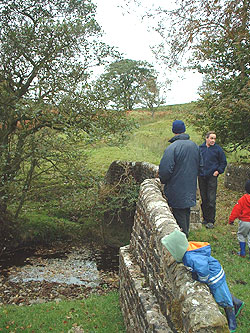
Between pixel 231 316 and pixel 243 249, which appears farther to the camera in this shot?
pixel 243 249

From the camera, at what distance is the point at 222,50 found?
37.6 ft

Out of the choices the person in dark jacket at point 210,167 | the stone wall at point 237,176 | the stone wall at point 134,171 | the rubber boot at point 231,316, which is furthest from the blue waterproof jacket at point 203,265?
the stone wall at point 237,176

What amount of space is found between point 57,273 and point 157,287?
231 inches

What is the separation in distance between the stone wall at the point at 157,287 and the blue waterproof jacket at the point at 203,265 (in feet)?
0.32

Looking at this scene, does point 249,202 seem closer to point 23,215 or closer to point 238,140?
point 238,140

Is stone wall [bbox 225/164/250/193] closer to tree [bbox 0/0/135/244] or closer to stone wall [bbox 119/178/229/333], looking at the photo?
tree [bbox 0/0/135/244]

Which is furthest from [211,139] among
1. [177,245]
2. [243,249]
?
[177,245]

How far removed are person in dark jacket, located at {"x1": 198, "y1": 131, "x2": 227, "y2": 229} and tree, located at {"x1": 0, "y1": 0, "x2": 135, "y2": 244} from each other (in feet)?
9.51

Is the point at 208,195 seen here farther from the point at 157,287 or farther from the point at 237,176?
the point at 237,176

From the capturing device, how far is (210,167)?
7.54 m

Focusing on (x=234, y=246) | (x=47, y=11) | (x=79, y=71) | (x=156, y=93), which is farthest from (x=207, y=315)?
(x=156, y=93)

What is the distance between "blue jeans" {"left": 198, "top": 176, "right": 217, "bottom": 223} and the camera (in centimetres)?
765

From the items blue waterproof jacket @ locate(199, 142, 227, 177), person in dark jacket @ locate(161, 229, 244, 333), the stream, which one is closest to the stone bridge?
person in dark jacket @ locate(161, 229, 244, 333)

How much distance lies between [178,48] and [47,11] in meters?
4.52
